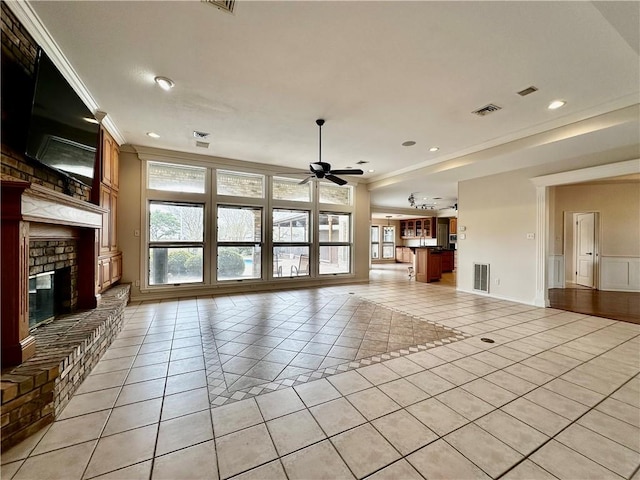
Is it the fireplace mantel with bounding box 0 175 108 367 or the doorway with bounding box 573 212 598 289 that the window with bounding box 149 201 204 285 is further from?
the doorway with bounding box 573 212 598 289

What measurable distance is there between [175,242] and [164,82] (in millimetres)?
3424

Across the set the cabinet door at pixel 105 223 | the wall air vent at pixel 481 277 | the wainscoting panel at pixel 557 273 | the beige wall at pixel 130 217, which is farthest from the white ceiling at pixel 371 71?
the wainscoting panel at pixel 557 273

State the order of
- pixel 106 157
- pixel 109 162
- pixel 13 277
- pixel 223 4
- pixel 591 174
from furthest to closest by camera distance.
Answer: pixel 591 174 → pixel 109 162 → pixel 106 157 → pixel 223 4 → pixel 13 277

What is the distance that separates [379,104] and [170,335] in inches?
156

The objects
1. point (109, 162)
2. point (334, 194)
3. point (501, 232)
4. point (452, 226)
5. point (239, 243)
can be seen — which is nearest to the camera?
point (109, 162)

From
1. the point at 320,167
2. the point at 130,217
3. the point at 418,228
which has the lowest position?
the point at 130,217

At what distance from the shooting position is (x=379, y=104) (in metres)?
3.47

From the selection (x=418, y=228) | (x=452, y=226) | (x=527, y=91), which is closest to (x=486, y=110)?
(x=527, y=91)

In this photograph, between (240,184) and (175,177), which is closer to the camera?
(175,177)

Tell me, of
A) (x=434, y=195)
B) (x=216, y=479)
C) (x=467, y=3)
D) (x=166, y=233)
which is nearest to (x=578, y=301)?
(x=434, y=195)

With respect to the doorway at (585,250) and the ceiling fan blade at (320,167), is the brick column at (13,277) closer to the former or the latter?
the ceiling fan blade at (320,167)

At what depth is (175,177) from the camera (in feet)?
18.6

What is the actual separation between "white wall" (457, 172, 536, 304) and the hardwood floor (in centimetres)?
78

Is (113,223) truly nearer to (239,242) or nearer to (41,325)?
(239,242)
